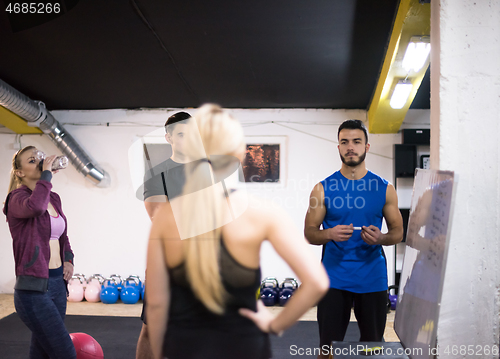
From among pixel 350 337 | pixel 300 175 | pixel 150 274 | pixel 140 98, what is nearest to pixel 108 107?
pixel 140 98

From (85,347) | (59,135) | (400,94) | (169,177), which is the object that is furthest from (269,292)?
(169,177)

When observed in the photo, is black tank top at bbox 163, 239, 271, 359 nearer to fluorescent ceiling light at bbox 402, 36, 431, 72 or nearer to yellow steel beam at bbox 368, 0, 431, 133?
yellow steel beam at bbox 368, 0, 431, 133

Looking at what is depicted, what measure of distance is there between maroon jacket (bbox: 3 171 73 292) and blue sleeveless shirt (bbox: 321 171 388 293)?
1438 millimetres

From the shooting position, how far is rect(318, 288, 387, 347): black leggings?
5.51ft

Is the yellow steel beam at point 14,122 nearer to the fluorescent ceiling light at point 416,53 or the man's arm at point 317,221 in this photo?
the man's arm at point 317,221

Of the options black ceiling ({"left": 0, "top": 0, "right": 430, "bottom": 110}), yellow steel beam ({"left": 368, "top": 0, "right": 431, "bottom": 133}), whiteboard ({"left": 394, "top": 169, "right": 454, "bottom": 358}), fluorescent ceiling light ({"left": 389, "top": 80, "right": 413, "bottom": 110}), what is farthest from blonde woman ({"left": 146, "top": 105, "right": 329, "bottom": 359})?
fluorescent ceiling light ({"left": 389, "top": 80, "right": 413, "bottom": 110})

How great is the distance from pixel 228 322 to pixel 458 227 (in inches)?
40.2

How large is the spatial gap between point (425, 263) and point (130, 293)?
3.70 meters

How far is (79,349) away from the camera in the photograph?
2078 millimetres

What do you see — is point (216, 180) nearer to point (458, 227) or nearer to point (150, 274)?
point (150, 274)

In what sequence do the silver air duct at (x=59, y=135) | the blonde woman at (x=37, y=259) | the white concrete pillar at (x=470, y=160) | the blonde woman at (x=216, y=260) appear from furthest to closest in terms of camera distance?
the silver air duct at (x=59, y=135)
the blonde woman at (x=37, y=259)
the white concrete pillar at (x=470, y=160)
the blonde woman at (x=216, y=260)

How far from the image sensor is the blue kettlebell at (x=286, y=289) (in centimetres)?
393

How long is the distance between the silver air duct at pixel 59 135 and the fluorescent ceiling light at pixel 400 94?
12.0 ft

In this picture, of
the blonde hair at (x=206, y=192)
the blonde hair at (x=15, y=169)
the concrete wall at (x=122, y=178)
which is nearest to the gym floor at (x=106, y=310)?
the concrete wall at (x=122, y=178)
